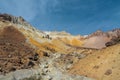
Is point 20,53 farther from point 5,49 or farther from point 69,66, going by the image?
point 69,66

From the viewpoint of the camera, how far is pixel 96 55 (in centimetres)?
5684

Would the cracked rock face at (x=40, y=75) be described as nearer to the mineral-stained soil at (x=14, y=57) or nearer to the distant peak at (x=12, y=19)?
the mineral-stained soil at (x=14, y=57)

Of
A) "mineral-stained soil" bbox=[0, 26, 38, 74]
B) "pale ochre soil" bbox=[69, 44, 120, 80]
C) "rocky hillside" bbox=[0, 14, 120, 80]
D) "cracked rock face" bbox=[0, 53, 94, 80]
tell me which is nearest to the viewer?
"cracked rock face" bbox=[0, 53, 94, 80]

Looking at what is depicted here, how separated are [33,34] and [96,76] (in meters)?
43.7

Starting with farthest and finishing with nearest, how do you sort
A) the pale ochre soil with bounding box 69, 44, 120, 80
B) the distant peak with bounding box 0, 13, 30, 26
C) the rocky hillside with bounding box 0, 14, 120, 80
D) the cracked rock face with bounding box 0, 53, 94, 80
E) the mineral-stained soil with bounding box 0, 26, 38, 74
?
the distant peak with bounding box 0, 13, 30, 26 < the mineral-stained soil with bounding box 0, 26, 38, 74 < the pale ochre soil with bounding box 69, 44, 120, 80 < the rocky hillside with bounding box 0, 14, 120, 80 < the cracked rock face with bounding box 0, 53, 94, 80

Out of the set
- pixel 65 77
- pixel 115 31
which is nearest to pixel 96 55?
pixel 65 77

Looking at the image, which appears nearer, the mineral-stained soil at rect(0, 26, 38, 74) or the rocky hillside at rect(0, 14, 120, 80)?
the rocky hillside at rect(0, 14, 120, 80)

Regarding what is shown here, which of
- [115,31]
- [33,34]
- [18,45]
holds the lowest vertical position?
[18,45]

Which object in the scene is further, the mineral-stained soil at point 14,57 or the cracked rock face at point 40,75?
the mineral-stained soil at point 14,57

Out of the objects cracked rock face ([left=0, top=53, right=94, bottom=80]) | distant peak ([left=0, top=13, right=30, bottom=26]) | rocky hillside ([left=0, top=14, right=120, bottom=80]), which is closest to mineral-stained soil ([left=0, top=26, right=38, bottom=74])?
rocky hillside ([left=0, top=14, right=120, bottom=80])

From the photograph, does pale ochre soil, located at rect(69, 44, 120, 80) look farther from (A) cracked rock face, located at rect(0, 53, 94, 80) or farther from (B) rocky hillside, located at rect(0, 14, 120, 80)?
(A) cracked rock face, located at rect(0, 53, 94, 80)

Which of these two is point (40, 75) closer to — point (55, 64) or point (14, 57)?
point (14, 57)

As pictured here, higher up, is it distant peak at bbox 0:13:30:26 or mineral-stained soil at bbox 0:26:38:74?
distant peak at bbox 0:13:30:26

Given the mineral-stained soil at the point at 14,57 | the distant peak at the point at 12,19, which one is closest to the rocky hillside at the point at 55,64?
the mineral-stained soil at the point at 14,57
